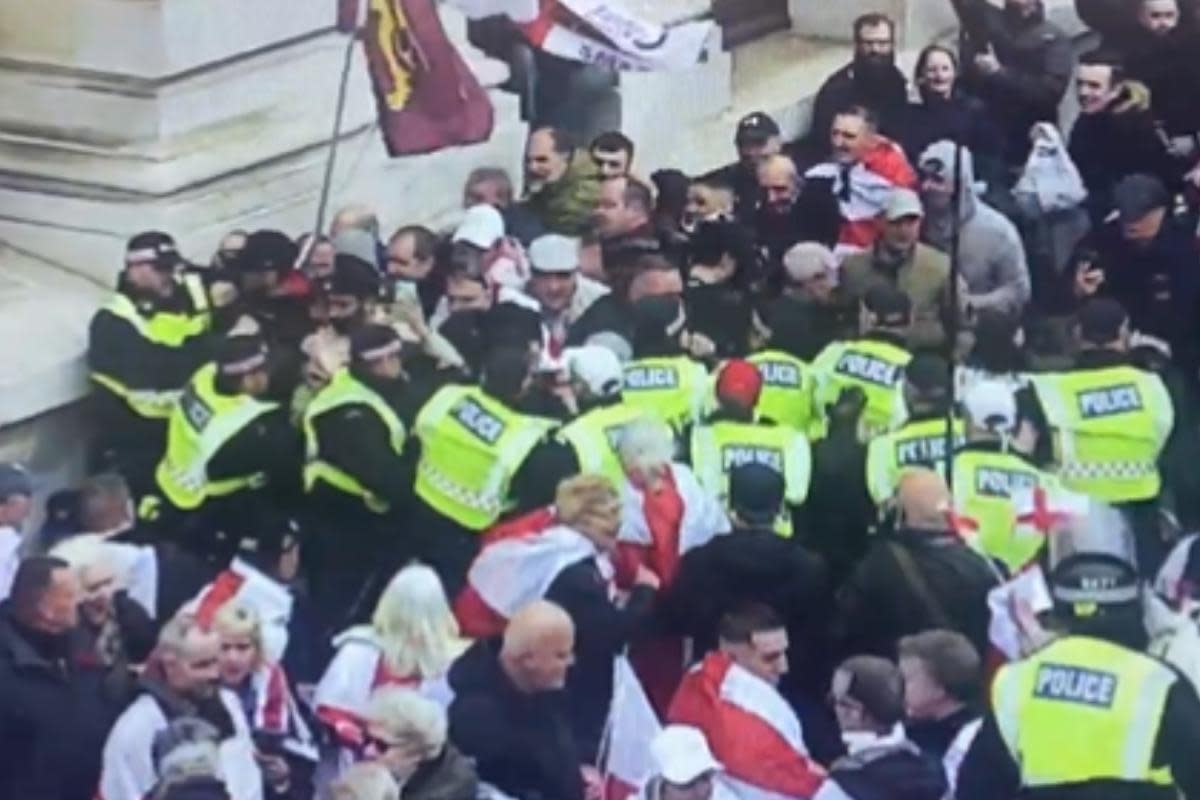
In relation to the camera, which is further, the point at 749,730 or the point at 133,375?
the point at 133,375

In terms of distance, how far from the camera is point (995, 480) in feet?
39.8

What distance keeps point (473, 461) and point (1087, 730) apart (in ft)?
9.01

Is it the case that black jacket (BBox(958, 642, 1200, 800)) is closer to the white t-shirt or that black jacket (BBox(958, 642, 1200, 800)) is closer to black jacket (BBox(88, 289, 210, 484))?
the white t-shirt

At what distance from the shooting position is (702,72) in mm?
18984

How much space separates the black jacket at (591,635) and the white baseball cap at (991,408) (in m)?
1.27

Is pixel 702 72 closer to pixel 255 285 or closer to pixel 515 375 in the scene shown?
pixel 255 285

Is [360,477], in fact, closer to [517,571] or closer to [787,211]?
[517,571]

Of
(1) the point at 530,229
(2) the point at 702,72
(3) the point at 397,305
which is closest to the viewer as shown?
(3) the point at 397,305

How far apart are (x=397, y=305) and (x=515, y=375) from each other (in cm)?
127

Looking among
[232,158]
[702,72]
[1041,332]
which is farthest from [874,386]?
[702,72]

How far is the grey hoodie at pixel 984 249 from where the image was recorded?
15320mm

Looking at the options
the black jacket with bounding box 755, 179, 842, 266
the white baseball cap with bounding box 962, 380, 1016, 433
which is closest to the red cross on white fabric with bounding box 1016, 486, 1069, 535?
the white baseball cap with bounding box 962, 380, 1016, 433

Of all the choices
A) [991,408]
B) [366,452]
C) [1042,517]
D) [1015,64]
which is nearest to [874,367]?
[991,408]

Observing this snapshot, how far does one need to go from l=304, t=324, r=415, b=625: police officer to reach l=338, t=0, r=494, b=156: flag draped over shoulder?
2.08 meters
